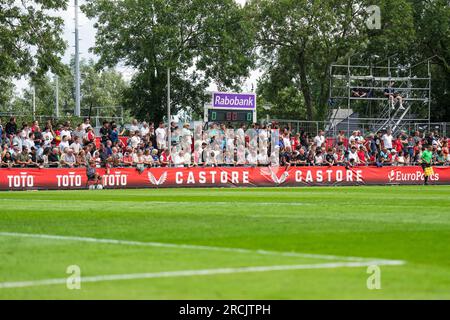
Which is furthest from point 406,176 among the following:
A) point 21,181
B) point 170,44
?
point 170,44

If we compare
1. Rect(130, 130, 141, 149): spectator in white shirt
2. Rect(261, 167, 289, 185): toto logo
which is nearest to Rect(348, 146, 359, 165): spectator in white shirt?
Rect(261, 167, 289, 185): toto logo

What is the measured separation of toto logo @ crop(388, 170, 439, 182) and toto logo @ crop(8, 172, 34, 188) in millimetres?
18347

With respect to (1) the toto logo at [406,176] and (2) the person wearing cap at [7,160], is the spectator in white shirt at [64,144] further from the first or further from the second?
(1) the toto logo at [406,176]

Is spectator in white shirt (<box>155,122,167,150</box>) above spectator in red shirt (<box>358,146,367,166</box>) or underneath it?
above

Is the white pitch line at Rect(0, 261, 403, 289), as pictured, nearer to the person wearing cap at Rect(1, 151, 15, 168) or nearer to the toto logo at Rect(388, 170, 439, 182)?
the person wearing cap at Rect(1, 151, 15, 168)

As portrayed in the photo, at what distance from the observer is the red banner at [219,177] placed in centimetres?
3556

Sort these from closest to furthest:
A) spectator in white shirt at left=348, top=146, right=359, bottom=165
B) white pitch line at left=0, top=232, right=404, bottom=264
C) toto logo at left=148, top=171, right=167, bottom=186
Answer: white pitch line at left=0, top=232, right=404, bottom=264 < toto logo at left=148, top=171, right=167, bottom=186 < spectator in white shirt at left=348, top=146, right=359, bottom=165

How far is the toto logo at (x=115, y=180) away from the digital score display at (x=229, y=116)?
733 cm

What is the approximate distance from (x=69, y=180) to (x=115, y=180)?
209 centimetres

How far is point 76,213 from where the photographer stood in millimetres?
16328

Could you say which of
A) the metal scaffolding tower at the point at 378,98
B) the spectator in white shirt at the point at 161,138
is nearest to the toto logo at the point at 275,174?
the spectator in white shirt at the point at 161,138

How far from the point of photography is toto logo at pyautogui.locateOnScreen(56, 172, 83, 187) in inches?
1420

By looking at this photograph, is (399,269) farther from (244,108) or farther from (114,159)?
(244,108)

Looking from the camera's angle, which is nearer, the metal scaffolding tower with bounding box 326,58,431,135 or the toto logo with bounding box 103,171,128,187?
the toto logo with bounding box 103,171,128,187
